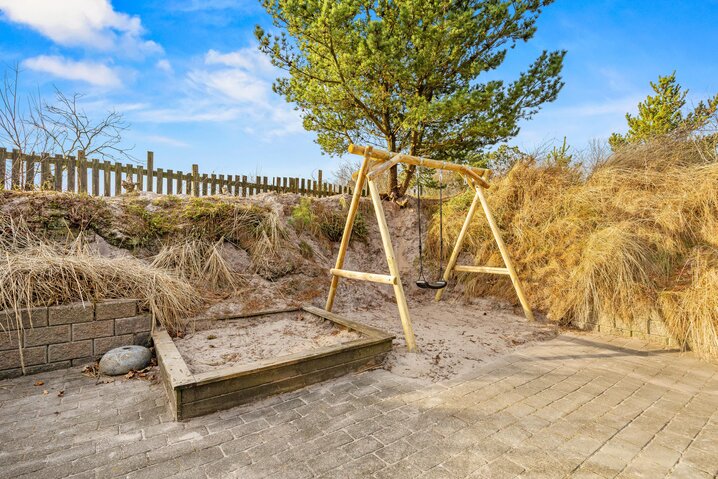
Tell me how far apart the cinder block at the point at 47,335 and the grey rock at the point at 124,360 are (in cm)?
38

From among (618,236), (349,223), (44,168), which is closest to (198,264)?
(349,223)

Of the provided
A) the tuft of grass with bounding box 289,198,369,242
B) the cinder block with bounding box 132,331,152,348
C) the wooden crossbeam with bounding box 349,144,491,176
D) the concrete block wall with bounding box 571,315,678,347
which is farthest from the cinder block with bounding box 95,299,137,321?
the concrete block wall with bounding box 571,315,678,347

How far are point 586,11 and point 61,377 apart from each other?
800 centimetres

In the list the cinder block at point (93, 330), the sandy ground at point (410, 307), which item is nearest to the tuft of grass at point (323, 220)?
the sandy ground at point (410, 307)

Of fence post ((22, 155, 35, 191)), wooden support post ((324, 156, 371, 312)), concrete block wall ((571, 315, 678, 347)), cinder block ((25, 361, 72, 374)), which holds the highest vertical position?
fence post ((22, 155, 35, 191))

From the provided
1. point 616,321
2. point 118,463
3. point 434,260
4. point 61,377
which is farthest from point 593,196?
point 61,377

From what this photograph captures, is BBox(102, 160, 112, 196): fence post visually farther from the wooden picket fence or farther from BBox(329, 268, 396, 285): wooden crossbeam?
BBox(329, 268, 396, 285): wooden crossbeam

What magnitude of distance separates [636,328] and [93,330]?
5770mm

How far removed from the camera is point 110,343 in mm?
3266

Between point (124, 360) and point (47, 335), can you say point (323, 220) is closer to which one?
point (124, 360)

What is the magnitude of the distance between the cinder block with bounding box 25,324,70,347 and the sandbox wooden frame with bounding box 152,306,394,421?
0.68 metres

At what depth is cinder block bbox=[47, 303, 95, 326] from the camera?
3.01 metres

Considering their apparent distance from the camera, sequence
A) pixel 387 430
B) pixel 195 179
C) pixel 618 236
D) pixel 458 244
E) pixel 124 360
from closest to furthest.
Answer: pixel 387 430 < pixel 124 360 < pixel 618 236 < pixel 458 244 < pixel 195 179

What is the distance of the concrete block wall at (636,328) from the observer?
3.91 metres
